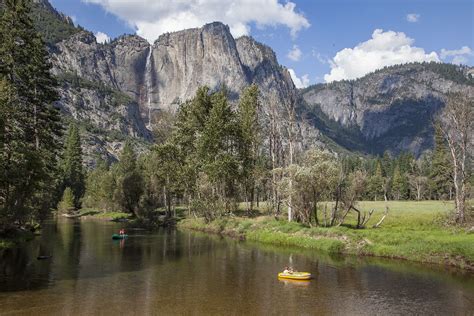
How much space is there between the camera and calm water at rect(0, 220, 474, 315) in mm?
25188

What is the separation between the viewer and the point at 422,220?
2311 inches

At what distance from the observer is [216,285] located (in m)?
31.4

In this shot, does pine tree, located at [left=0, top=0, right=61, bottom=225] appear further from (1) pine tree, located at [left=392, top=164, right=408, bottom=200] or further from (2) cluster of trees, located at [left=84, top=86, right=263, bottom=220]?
(1) pine tree, located at [left=392, top=164, right=408, bottom=200]

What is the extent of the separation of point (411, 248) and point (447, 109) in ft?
77.4

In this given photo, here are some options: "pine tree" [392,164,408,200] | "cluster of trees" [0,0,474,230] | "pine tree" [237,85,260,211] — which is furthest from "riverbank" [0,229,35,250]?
"pine tree" [392,164,408,200]

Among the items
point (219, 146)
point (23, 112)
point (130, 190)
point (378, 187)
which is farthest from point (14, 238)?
point (378, 187)

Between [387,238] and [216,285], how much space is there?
2202 centimetres

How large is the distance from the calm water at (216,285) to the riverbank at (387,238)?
240cm

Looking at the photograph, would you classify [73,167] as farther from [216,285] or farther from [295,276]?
[295,276]

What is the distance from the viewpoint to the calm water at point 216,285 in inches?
992

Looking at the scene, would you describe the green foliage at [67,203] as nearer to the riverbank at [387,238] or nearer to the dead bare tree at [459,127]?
the riverbank at [387,238]

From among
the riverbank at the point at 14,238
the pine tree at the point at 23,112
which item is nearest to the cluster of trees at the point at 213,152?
the pine tree at the point at 23,112

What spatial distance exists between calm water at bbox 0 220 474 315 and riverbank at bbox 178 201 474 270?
7.88 ft

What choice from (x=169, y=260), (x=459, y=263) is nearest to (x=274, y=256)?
(x=169, y=260)
